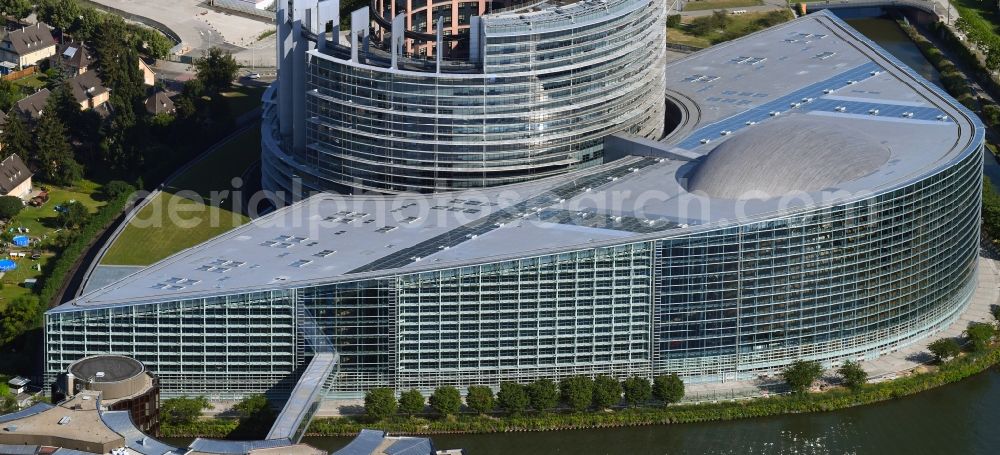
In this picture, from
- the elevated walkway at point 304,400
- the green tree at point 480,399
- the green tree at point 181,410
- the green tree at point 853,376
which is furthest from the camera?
the green tree at point 853,376

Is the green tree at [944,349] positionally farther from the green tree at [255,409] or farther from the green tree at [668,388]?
the green tree at [255,409]

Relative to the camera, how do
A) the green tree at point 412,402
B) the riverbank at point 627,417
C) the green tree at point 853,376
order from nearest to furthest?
the riverbank at point 627,417
the green tree at point 412,402
the green tree at point 853,376

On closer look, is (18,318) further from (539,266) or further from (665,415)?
(665,415)

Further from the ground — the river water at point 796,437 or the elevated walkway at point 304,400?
the elevated walkway at point 304,400

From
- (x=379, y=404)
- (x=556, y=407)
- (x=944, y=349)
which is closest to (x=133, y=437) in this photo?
(x=379, y=404)

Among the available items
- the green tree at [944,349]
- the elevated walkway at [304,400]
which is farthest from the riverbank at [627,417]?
the elevated walkway at [304,400]

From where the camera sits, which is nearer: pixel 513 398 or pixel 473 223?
pixel 513 398

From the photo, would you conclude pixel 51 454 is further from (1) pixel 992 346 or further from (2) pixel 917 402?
(1) pixel 992 346
